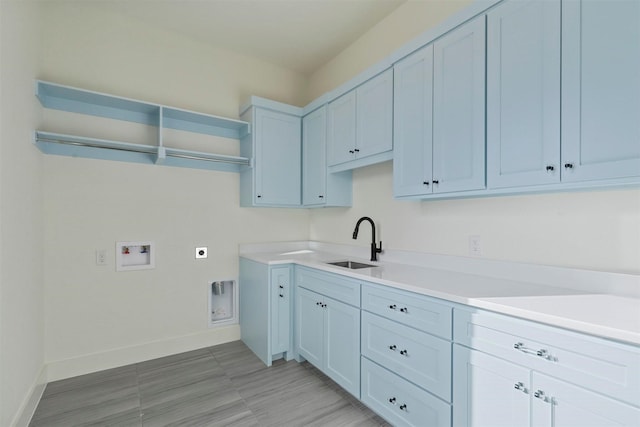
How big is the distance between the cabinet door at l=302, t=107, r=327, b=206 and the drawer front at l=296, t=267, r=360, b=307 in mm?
746

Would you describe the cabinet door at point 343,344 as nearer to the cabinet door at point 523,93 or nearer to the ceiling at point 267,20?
the cabinet door at point 523,93

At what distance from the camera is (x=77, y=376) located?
238 cm

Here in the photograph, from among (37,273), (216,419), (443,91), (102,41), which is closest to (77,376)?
(37,273)

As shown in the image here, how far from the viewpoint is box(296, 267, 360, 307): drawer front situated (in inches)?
79.4

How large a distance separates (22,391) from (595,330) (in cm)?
288

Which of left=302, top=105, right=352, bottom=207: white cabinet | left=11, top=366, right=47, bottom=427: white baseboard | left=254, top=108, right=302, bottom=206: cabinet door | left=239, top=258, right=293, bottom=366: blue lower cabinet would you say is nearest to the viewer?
left=11, top=366, right=47, bottom=427: white baseboard

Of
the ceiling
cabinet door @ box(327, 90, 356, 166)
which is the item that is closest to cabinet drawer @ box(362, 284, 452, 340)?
cabinet door @ box(327, 90, 356, 166)

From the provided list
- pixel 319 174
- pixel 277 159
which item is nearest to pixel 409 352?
pixel 319 174

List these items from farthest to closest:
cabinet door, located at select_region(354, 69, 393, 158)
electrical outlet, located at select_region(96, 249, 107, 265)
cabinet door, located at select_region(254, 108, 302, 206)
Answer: cabinet door, located at select_region(254, 108, 302, 206)
electrical outlet, located at select_region(96, 249, 107, 265)
cabinet door, located at select_region(354, 69, 393, 158)

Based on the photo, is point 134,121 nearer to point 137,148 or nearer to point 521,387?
point 137,148

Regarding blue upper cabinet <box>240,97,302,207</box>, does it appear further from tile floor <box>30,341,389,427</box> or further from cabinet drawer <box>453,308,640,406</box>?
cabinet drawer <box>453,308,640,406</box>

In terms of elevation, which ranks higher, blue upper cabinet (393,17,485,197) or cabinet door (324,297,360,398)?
blue upper cabinet (393,17,485,197)

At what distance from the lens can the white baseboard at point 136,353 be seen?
7.70ft

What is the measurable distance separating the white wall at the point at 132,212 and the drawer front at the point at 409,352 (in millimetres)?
1776
